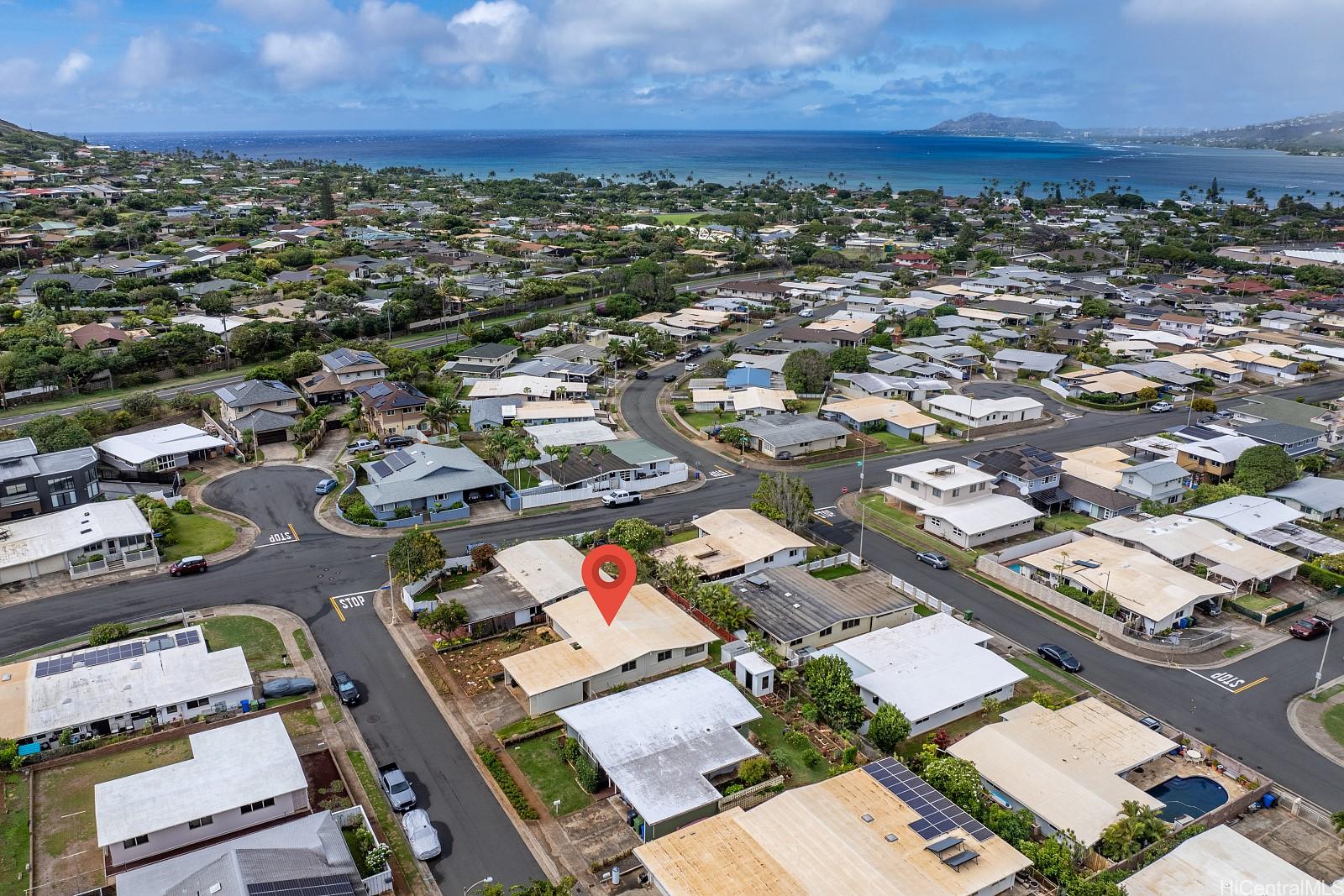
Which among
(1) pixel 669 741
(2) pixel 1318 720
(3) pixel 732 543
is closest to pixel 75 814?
(1) pixel 669 741

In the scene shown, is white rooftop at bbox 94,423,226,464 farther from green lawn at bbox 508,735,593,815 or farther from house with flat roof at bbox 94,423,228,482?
green lawn at bbox 508,735,593,815

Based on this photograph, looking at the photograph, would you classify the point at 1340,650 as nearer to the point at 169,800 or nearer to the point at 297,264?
the point at 169,800

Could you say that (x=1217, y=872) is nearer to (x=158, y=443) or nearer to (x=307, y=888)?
(x=307, y=888)

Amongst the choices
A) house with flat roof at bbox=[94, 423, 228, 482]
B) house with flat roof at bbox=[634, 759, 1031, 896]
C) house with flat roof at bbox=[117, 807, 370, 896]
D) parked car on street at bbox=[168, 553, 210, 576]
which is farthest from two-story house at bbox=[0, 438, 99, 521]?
house with flat roof at bbox=[634, 759, 1031, 896]

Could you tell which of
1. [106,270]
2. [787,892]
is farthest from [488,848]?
[106,270]

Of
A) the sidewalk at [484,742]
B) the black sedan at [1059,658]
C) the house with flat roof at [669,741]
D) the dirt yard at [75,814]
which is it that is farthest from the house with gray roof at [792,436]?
the dirt yard at [75,814]

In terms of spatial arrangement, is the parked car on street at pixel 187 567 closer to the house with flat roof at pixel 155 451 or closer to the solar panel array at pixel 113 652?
the solar panel array at pixel 113 652

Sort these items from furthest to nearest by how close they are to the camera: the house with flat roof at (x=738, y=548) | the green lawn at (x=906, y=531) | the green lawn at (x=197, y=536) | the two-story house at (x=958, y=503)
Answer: the two-story house at (x=958, y=503), the green lawn at (x=906, y=531), the green lawn at (x=197, y=536), the house with flat roof at (x=738, y=548)
